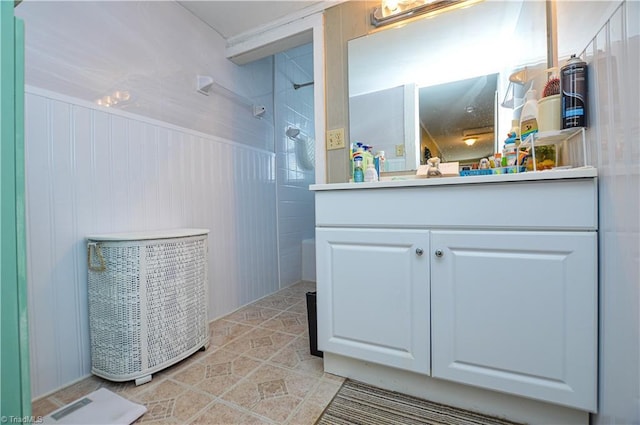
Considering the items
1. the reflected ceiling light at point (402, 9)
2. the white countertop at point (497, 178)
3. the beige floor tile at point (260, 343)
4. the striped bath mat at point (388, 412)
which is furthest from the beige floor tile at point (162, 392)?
the reflected ceiling light at point (402, 9)

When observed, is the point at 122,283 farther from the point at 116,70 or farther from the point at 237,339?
the point at 116,70

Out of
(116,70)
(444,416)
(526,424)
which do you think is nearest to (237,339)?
(444,416)

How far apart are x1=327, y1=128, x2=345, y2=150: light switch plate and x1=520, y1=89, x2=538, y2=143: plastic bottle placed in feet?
2.75

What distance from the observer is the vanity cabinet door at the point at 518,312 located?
81cm

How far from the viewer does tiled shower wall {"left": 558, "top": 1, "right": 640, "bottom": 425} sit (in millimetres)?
587

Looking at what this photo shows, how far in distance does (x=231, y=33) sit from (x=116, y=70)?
90cm

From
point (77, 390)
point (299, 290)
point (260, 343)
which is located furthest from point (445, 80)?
point (77, 390)

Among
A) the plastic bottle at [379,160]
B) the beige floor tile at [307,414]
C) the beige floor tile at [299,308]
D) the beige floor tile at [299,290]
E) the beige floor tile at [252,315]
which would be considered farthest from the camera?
the beige floor tile at [299,290]

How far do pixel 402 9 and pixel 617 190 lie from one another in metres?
1.30

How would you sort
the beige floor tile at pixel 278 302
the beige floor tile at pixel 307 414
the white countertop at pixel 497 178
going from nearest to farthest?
1. the white countertop at pixel 497 178
2. the beige floor tile at pixel 307 414
3. the beige floor tile at pixel 278 302

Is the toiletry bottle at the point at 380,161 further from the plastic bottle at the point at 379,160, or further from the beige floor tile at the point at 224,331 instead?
the beige floor tile at the point at 224,331

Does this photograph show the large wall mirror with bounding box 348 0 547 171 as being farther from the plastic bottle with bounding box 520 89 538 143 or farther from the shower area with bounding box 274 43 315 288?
the shower area with bounding box 274 43 315 288

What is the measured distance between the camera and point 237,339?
159cm

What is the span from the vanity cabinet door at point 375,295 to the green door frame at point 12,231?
0.88m
